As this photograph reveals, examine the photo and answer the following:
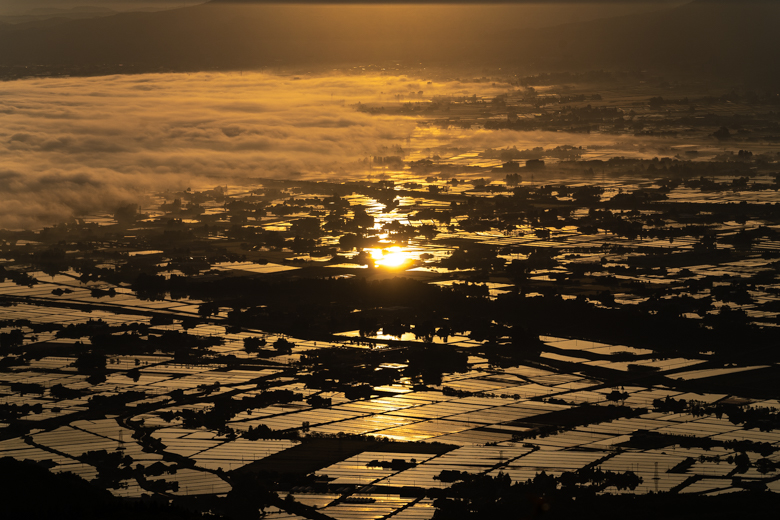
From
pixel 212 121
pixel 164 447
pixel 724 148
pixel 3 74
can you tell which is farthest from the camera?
pixel 212 121

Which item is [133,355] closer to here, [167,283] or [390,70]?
[167,283]

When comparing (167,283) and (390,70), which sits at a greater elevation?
(390,70)

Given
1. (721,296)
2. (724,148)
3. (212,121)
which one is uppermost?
(212,121)

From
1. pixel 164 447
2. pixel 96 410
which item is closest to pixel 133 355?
pixel 96 410

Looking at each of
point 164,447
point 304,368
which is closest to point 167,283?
point 304,368

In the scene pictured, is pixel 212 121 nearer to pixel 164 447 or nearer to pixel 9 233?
pixel 9 233

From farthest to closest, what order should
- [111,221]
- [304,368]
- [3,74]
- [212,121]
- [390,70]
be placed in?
[390,70], [212,121], [3,74], [111,221], [304,368]

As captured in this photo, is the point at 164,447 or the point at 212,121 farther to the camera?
the point at 212,121

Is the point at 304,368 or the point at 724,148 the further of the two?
the point at 724,148

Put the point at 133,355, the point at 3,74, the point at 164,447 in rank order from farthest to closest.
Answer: the point at 3,74, the point at 133,355, the point at 164,447
